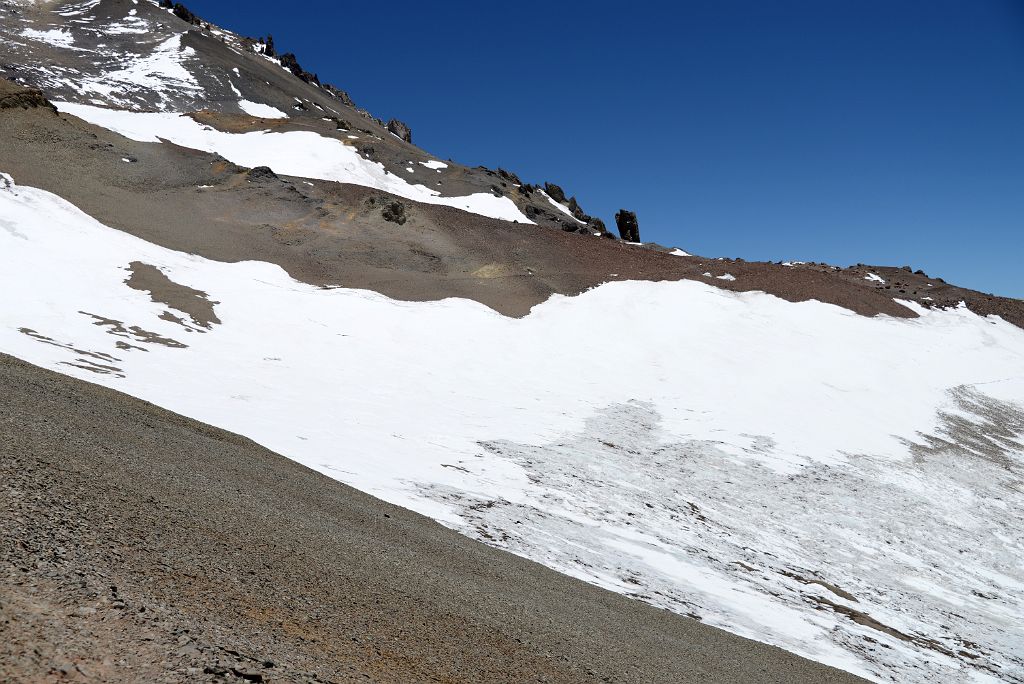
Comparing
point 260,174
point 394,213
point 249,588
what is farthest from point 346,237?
point 249,588

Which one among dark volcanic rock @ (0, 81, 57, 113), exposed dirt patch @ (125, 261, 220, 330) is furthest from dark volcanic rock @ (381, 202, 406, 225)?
dark volcanic rock @ (0, 81, 57, 113)

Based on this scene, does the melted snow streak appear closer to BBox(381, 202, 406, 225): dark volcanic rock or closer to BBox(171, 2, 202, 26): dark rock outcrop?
BBox(381, 202, 406, 225): dark volcanic rock

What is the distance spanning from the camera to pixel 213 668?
3.75 m

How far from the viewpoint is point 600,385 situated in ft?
79.2

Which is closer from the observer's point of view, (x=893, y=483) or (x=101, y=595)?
(x=101, y=595)

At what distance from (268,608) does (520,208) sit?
51.6m

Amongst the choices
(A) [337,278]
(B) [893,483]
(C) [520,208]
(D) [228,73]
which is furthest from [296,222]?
(D) [228,73]

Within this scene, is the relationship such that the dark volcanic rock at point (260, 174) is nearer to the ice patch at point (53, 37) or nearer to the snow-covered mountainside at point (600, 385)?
the snow-covered mountainside at point (600, 385)

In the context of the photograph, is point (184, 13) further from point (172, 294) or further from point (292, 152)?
point (172, 294)

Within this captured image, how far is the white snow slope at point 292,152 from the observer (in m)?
49.6

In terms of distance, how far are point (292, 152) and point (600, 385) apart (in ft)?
125

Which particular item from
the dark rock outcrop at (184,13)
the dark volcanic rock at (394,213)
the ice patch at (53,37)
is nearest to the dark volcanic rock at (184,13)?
the dark rock outcrop at (184,13)

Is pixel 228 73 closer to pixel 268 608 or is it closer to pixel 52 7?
pixel 52 7

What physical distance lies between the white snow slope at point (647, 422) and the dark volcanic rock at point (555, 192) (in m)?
38.3
